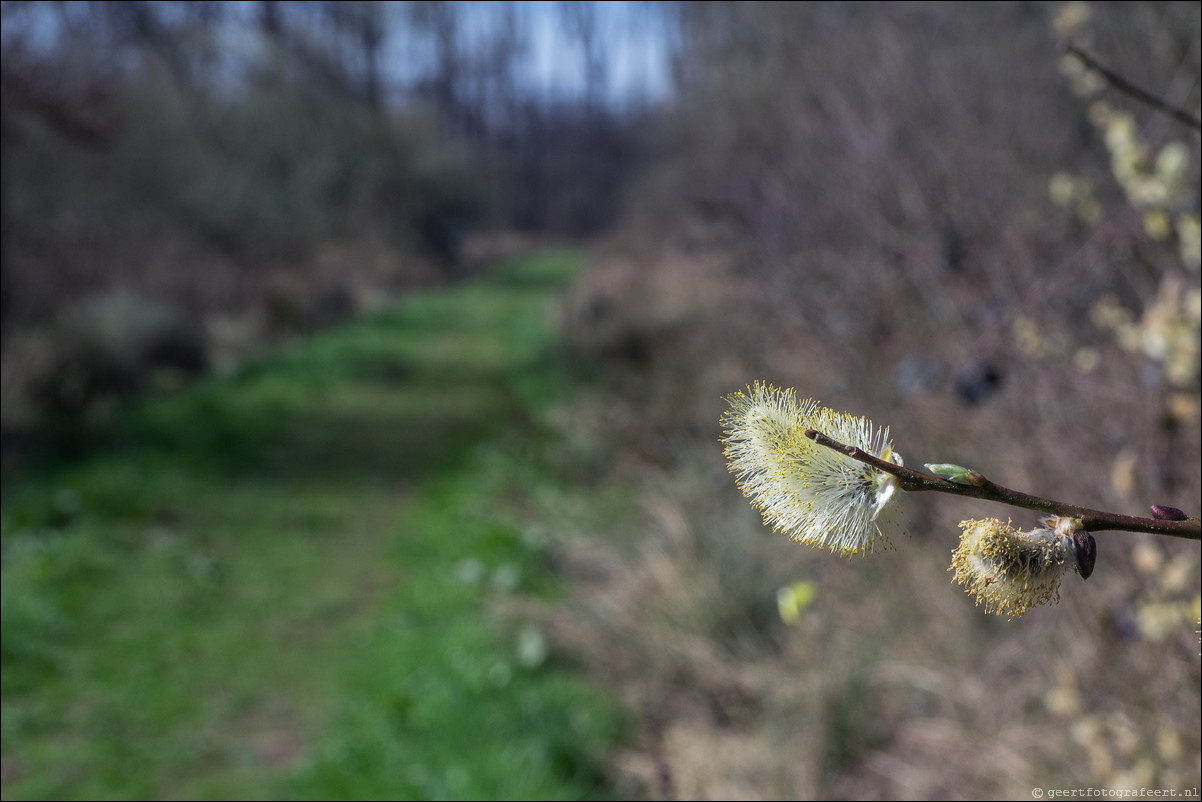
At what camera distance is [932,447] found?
433cm

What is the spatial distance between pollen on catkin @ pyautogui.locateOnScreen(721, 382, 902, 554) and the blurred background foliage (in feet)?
3.02

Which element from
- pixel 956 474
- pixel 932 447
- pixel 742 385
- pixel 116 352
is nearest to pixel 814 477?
pixel 956 474

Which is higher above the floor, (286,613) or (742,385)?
(742,385)

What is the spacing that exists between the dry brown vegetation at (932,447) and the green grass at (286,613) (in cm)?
51

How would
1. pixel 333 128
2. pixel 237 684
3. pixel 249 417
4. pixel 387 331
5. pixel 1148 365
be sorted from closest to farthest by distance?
1. pixel 1148 365
2. pixel 237 684
3. pixel 249 417
4. pixel 387 331
5. pixel 333 128

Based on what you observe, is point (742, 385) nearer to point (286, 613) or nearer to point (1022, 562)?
point (286, 613)

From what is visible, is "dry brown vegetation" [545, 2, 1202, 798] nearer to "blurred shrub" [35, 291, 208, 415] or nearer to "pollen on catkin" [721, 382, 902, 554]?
"pollen on catkin" [721, 382, 902, 554]

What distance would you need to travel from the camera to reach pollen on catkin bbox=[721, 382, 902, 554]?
0.99 m

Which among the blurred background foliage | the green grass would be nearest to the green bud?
the blurred background foliage

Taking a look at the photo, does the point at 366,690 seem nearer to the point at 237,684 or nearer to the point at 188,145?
the point at 237,684

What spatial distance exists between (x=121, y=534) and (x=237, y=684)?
6.58 ft

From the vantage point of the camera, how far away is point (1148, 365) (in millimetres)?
2693

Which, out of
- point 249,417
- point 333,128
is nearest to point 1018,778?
point 249,417

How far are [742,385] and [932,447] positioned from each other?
8.01 feet
